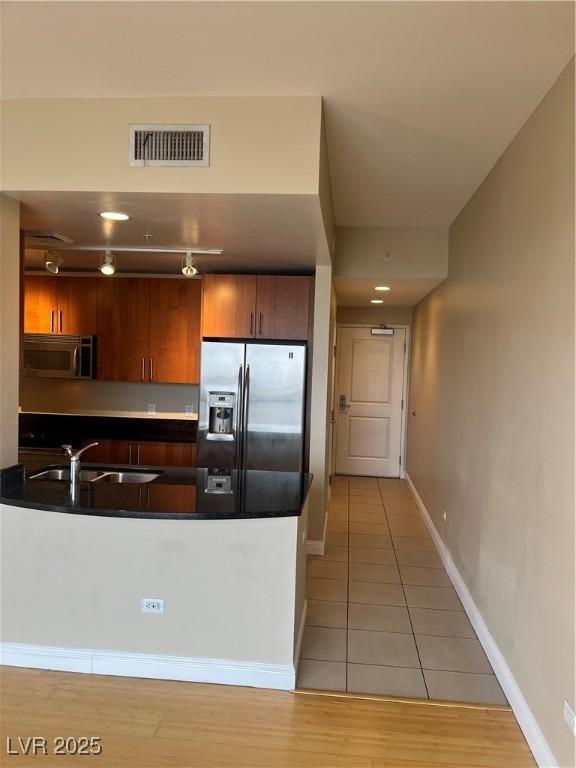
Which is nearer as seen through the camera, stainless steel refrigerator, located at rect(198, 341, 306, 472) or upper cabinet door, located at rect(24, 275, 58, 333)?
stainless steel refrigerator, located at rect(198, 341, 306, 472)

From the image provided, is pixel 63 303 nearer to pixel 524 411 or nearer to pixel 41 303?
pixel 41 303

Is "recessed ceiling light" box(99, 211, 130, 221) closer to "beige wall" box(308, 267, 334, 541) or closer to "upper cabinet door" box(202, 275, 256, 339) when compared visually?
"upper cabinet door" box(202, 275, 256, 339)

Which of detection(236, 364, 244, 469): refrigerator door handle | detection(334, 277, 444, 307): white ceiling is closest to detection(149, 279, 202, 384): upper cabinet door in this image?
detection(236, 364, 244, 469): refrigerator door handle

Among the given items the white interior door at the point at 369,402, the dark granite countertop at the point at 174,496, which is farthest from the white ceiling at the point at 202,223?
the white interior door at the point at 369,402

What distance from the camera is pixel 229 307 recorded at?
4.46 metres

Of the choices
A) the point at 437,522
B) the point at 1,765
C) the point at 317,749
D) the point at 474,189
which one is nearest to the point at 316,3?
the point at 474,189

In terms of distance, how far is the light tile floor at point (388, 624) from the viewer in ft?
8.39

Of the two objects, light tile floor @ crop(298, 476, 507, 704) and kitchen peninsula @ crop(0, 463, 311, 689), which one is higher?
kitchen peninsula @ crop(0, 463, 311, 689)

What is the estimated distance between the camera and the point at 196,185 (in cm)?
234

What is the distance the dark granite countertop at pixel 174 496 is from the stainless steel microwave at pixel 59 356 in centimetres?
237

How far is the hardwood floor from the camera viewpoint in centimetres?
201

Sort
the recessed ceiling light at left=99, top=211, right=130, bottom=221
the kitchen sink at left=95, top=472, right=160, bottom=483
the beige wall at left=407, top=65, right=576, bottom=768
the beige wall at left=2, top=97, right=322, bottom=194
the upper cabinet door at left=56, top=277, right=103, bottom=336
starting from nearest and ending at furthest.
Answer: the beige wall at left=407, top=65, right=576, bottom=768 < the beige wall at left=2, top=97, right=322, bottom=194 < the recessed ceiling light at left=99, top=211, right=130, bottom=221 < the kitchen sink at left=95, top=472, right=160, bottom=483 < the upper cabinet door at left=56, top=277, right=103, bottom=336

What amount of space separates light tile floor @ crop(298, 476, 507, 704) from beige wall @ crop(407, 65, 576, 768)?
0.23 metres

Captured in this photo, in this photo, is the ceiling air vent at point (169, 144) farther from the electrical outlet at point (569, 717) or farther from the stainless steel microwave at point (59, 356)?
the stainless steel microwave at point (59, 356)
